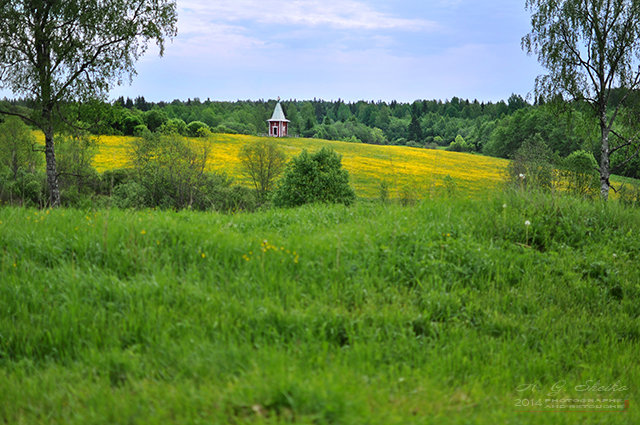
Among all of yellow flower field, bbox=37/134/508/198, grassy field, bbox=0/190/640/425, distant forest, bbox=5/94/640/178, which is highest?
distant forest, bbox=5/94/640/178

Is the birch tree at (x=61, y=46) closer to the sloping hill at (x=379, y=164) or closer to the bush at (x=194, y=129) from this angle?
the sloping hill at (x=379, y=164)

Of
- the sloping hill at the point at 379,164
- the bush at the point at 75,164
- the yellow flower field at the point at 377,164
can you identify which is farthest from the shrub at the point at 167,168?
the bush at the point at 75,164

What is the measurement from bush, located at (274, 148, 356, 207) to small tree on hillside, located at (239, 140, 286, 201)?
877 inches

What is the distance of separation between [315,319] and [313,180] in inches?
960

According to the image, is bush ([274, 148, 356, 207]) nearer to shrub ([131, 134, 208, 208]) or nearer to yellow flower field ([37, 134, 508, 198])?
yellow flower field ([37, 134, 508, 198])

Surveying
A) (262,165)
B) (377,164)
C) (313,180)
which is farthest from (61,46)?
(377,164)

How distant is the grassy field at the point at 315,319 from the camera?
3207 mm

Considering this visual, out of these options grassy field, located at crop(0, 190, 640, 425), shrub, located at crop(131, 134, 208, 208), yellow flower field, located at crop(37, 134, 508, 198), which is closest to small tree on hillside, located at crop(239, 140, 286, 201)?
yellow flower field, located at crop(37, 134, 508, 198)

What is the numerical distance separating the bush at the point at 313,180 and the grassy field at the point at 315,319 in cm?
2079

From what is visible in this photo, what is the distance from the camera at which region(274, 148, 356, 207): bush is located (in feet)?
92.5

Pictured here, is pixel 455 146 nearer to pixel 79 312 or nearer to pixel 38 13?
pixel 38 13

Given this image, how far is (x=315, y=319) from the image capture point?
4.29 metres

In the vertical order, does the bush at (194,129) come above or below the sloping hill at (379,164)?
above

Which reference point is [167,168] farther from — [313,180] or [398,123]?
[398,123]
